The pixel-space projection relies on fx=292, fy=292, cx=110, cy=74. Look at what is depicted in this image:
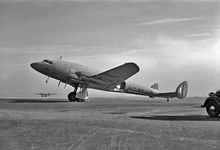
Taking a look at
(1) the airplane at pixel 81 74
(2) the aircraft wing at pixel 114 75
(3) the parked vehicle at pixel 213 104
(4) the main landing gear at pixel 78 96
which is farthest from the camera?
(4) the main landing gear at pixel 78 96

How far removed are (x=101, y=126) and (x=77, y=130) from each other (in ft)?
4.42

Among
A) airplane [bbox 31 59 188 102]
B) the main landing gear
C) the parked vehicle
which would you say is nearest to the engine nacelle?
airplane [bbox 31 59 188 102]

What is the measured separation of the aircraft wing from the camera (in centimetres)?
3916

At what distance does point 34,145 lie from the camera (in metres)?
9.67

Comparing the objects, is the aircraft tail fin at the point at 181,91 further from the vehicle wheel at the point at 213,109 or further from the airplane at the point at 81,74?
the vehicle wheel at the point at 213,109

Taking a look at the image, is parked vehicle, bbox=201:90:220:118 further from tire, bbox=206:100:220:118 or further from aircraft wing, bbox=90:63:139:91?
aircraft wing, bbox=90:63:139:91

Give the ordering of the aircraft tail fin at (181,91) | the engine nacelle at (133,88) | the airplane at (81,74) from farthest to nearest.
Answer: the aircraft tail fin at (181,91) → the engine nacelle at (133,88) → the airplane at (81,74)

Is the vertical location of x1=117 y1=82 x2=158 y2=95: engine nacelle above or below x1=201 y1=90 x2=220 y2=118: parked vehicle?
above

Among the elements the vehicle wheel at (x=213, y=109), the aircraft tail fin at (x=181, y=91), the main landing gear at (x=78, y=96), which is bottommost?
the vehicle wheel at (x=213, y=109)

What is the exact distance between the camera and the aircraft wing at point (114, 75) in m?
39.2

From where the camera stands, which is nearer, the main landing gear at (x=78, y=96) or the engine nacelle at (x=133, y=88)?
the main landing gear at (x=78, y=96)

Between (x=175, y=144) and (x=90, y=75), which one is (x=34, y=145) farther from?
(x=90, y=75)

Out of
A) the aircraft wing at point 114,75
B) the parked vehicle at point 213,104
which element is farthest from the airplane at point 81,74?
the parked vehicle at point 213,104

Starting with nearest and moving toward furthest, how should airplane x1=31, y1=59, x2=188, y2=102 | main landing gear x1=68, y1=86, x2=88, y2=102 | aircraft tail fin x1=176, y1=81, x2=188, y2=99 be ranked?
airplane x1=31, y1=59, x2=188, y2=102, main landing gear x1=68, y1=86, x2=88, y2=102, aircraft tail fin x1=176, y1=81, x2=188, y2=99
